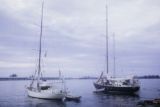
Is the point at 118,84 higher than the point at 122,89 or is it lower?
higher

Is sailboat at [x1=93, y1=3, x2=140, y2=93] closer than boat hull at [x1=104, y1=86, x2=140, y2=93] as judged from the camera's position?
No

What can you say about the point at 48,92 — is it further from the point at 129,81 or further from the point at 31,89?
the point at 129,81

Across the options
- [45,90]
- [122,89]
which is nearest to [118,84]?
[122,89]

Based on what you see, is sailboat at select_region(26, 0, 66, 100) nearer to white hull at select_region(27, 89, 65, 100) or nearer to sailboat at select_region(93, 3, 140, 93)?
white hull at select_region(27, 89, 65, 100)

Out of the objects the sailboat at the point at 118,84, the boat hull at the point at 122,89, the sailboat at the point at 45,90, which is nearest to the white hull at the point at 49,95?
the sailboat at the point at 45,90

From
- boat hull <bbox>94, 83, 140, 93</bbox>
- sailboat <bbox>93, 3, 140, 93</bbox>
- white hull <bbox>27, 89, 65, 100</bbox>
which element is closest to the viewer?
white hull <bbox>27, 89, 65, 100</bbox>

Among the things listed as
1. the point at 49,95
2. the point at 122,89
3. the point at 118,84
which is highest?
the point at 118,84

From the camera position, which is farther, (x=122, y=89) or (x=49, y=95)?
(x=122, y=89)

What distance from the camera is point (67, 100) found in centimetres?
6869

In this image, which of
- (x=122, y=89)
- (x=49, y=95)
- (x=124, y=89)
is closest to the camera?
(x=49, y=95)

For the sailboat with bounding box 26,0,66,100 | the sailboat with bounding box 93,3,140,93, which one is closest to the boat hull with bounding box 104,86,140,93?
the sailboat with bounding box 93,3,140,93

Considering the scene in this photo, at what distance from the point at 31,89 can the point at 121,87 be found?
28.0 metres

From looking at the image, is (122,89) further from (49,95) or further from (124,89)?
(49,95)

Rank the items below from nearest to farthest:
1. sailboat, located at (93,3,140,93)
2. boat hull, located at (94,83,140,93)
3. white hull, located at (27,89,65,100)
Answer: white hull, located at (27,89,65,100) < boat hull, located at (94,83,140,93) < sailboat, located at (93,3,140,93)
